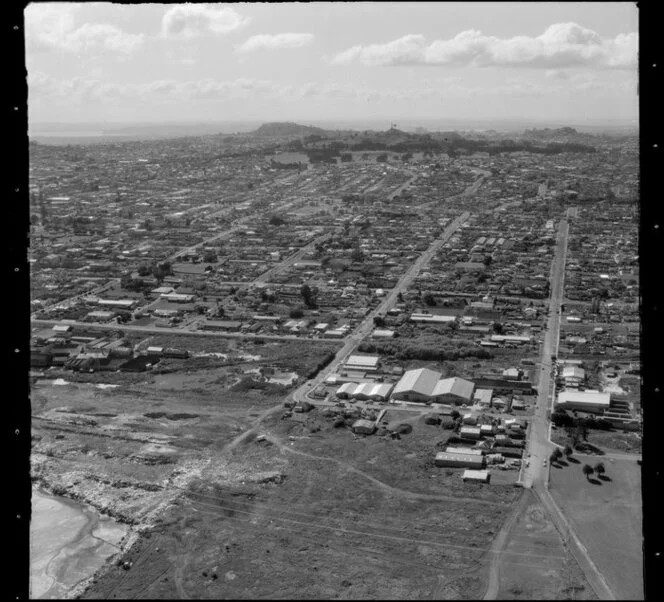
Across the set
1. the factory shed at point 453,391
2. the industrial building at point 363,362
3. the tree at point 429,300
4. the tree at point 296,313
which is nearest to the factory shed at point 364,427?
the factory shed at point 453,391

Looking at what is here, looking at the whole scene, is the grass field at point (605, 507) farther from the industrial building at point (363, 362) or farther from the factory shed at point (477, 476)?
the industrial building at point (363, 362)

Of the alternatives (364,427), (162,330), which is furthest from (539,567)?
(162,330)

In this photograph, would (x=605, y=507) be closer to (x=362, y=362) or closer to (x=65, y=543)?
(x=65, y=543)

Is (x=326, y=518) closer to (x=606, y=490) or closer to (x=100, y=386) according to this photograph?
(x=606, y=490)

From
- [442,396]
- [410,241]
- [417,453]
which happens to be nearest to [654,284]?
[417,453]

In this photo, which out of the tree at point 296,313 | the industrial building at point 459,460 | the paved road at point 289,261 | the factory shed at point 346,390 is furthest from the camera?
the paved road at point 289,261

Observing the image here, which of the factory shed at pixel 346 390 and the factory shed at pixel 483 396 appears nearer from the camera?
the factory shed at pixel 483 396
